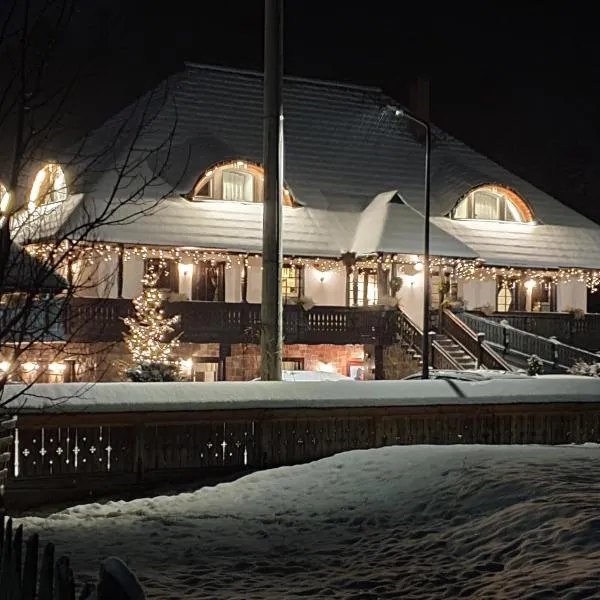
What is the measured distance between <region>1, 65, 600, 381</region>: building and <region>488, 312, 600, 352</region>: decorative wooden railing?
52 centimetres

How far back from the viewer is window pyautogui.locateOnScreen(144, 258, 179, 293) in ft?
109

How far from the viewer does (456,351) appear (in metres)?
29.9

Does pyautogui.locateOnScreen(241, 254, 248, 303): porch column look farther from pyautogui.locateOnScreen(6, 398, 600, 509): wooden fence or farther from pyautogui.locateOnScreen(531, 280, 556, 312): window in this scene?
pyautogui.locateOnScreen(6, 398, 600, 509): wooden fence

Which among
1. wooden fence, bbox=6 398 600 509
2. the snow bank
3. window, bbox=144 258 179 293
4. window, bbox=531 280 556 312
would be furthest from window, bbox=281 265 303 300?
wooden fence, bbox=6 398 600 509

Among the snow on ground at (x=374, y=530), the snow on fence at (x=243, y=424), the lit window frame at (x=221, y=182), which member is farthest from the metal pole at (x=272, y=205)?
the lit window frame at (x=221, y=182)

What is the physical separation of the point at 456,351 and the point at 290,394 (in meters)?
15.6

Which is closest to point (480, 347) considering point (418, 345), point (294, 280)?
point (418, 345)

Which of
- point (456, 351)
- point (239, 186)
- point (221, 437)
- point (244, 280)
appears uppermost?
point (239, 186)

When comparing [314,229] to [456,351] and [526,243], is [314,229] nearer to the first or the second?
[456,351]

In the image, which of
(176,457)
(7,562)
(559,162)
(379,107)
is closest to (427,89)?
(379,107)

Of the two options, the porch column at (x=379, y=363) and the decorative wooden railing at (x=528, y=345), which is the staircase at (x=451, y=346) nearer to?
the porch column at (x=379, y=363)

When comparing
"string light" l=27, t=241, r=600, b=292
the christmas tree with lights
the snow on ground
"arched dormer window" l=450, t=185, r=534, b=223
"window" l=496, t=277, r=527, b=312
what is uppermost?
"arched dormer window" l=450, t=185, r=534, b=223

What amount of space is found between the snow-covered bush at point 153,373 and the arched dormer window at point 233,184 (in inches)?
555

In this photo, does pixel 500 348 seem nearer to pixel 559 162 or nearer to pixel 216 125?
pixel 216 125
